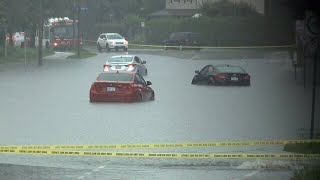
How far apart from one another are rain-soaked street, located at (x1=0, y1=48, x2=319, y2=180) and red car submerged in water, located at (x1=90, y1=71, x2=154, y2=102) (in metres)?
0.30

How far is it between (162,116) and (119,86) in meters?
2.26

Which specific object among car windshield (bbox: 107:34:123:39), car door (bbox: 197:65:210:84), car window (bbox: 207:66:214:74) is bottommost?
car door (bbox: 197:65:210:84)

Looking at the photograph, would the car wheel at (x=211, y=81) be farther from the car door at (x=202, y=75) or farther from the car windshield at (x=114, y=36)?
the car windshield at (x=114, y=36)

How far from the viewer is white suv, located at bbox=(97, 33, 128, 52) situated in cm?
1448

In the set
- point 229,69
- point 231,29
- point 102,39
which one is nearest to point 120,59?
point 102,39

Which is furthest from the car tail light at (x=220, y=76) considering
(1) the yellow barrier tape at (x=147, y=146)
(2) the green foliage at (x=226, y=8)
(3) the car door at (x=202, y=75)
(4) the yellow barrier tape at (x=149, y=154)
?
(2) the green foliage at (x=226, y=8)

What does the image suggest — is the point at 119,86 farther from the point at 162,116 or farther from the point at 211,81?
the point at 211,81

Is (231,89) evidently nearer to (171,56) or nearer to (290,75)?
(171,56)

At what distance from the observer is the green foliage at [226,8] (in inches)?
362

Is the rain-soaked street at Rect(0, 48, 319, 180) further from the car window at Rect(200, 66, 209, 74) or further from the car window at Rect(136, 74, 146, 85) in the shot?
the car window at Rect(136, 74, 146, 85)

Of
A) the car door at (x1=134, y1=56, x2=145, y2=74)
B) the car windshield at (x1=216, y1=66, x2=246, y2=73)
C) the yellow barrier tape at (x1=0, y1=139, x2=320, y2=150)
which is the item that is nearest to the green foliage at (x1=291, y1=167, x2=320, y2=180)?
the yellow barrier tape at (x1=0, y1=139, x2=320, y2=150)

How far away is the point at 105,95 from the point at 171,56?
551 cm

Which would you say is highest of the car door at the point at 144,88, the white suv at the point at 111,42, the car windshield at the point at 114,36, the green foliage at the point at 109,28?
the green foliage at the point at 109,28

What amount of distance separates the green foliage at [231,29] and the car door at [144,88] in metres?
6.35
